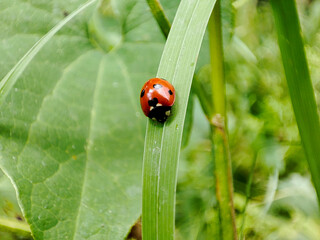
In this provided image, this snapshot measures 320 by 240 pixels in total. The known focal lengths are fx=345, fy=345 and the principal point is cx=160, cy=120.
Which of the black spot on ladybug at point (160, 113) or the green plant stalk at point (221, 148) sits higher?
the black spot on ladybug at point (160, 113)

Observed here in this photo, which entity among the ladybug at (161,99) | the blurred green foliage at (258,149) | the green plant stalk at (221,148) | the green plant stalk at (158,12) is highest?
the green plant stalk at (158,12)

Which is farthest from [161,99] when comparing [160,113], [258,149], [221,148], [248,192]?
[258,149]

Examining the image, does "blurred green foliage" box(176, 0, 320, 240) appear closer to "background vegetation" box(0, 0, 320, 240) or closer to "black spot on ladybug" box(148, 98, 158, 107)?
"background vegetation" box(0, 0, 320, 240)

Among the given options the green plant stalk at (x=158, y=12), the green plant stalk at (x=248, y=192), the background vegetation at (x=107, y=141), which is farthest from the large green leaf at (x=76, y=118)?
the green plant stalk at (x=248, y=192)

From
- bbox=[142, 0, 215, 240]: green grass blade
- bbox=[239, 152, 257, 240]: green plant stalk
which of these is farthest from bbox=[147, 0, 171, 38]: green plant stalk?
bbox=[239, 152, 257, 240]: green plant stalk

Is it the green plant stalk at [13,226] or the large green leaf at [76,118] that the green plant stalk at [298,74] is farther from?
the green plant stalk at [13,226]

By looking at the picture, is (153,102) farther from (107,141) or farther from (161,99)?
(107,141)

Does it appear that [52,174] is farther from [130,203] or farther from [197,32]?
[197,32]
